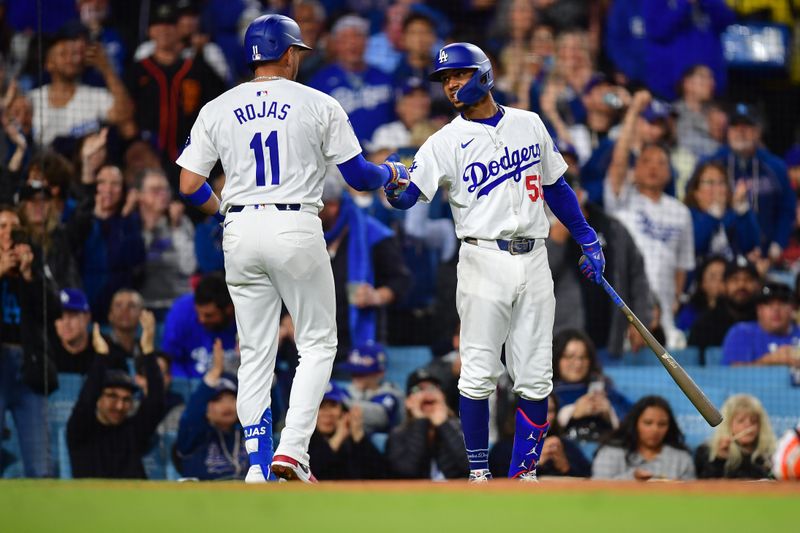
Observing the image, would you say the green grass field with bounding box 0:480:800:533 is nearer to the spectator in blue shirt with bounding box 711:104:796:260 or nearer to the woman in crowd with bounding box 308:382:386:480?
the woman in crowd with bounding box 308:382:386:480

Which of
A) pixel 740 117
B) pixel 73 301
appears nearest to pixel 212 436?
pixel 73 301

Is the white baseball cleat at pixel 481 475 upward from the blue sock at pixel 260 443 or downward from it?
downward

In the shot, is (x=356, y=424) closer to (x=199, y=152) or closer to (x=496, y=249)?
(x=496, y=249)

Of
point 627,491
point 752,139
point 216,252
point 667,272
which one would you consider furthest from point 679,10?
point 627,491

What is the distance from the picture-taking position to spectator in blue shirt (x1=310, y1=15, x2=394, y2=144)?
10391 mm

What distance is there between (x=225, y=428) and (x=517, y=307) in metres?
3.14

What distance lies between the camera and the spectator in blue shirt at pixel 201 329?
917 cm

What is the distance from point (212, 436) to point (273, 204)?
3.33 metres

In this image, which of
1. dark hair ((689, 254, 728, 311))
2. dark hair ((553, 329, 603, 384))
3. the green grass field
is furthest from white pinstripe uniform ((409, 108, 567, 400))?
dark hair ((689, 254, 728, 311))

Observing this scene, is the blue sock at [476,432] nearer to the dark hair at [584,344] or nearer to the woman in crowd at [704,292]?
the dark hair at [584,344]

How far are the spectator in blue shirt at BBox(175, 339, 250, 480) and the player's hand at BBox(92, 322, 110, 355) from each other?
709 millimetres

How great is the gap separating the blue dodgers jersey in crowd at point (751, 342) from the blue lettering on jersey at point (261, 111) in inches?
188

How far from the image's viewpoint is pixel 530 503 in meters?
4.42

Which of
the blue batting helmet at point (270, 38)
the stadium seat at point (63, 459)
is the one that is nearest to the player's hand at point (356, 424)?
the stadium seat at point (63, 459)
